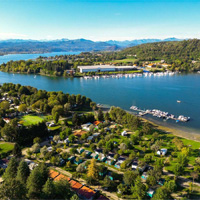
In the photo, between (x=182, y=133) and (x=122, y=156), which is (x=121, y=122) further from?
(x=182, y=133)

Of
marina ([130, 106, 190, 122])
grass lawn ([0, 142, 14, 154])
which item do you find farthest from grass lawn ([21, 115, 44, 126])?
marina ([130, 106, 190, 122])

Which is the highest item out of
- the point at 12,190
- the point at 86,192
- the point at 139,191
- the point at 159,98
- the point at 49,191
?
the point at 159,98

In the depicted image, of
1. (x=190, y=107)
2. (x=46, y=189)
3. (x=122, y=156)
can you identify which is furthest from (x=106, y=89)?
(x=46, y=189)

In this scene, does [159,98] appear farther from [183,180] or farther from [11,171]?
[11,171]

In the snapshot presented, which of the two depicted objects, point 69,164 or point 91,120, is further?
point 91,120

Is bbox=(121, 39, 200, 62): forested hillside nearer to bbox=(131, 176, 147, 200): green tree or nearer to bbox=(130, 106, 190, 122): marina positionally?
bbox=(130, 106, 190, 122): marina

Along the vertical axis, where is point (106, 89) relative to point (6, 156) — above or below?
above

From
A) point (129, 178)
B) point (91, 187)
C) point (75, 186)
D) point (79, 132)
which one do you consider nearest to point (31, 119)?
point (79, 132)
